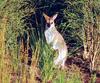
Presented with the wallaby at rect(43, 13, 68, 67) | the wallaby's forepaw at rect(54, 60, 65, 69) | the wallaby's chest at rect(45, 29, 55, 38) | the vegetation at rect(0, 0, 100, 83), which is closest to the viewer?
the vegetation at rect(0, 0, 100, 83)

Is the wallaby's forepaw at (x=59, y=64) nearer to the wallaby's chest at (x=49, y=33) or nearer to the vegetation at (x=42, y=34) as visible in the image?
the vegetation at (x=42, y=34)

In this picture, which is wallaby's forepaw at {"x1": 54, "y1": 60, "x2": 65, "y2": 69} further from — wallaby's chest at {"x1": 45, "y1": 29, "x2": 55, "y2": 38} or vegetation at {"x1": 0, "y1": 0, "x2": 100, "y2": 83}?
wallaby's chest at {"x1": 45, "y1": 29, "x2": 55, "y2": 38}

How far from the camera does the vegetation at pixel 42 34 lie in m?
8.44

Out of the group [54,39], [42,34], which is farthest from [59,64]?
[42,34]

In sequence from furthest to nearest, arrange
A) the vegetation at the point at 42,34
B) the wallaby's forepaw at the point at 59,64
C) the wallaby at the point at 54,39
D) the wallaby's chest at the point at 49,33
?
the wallaby's chest at the point at 49,33 → the wallaby at the point at 54,39 → the wallaby's forepaw at the point at 59,64 → the vegetation at the point at 42,34

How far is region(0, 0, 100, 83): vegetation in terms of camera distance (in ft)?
27.7

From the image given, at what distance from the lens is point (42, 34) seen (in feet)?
35.0

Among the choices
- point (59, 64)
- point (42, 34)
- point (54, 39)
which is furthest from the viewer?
point (42, 34)

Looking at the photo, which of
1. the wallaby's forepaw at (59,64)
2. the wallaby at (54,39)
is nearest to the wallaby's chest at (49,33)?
the wallaby at (54,39)

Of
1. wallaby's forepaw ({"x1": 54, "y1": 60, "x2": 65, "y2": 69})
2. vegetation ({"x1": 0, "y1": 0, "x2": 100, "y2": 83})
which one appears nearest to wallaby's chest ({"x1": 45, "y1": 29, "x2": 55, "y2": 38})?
vegetation ({"x1": 0, "y1": 0, "x2": 100, "y2": 83})

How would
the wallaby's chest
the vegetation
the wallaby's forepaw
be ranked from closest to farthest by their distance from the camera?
the vegetation → the wallaby's forepaw → the wallaby's chest

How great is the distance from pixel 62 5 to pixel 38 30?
822mm

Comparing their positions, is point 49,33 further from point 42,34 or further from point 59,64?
point 59,64

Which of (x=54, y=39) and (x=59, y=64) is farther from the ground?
(x=54, y=39)
